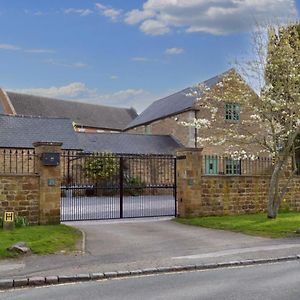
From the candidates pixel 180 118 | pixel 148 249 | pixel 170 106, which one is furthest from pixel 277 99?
pixel 170 106

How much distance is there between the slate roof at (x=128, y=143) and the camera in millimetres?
36656

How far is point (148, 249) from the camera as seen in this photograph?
11.4 m

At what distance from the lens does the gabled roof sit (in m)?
37.8

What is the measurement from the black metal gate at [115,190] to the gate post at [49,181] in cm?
178

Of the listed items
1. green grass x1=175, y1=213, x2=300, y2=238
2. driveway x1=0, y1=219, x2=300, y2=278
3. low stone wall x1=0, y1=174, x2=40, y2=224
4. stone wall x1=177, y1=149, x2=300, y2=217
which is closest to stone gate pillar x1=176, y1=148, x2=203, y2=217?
stone wall x1=177, y1=149, x2=300, y2=217

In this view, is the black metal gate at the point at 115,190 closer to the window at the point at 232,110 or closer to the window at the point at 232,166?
the window at the point at 232,166

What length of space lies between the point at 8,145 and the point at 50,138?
3.38 metres

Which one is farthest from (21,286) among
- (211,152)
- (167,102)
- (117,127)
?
(117,127)

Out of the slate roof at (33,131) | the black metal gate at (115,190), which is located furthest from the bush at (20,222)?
the slate roof at (33,131)

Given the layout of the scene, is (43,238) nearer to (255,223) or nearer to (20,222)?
(20,222)

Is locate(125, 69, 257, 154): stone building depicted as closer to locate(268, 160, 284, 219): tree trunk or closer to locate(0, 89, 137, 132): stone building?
locate(268, 160, 284, 219): tree trunk

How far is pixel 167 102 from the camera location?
45156 mm

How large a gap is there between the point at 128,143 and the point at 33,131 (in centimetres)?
756

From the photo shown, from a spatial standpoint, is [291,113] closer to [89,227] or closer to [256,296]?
[89,227]
